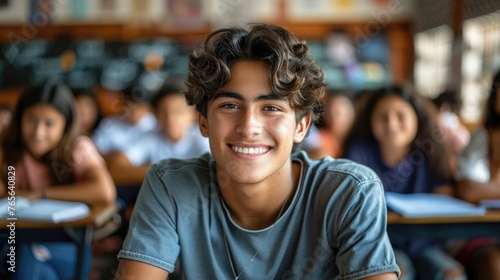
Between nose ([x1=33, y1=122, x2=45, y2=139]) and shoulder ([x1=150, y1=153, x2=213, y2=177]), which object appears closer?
shoulder ([x1=150, y1=153, x2=213, y2=177])

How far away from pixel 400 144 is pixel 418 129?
113 mm

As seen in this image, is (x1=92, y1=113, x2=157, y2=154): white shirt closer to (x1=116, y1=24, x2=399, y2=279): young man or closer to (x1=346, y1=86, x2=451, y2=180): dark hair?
(x1=346, y1=86, x2=451, y2=180): dark hair

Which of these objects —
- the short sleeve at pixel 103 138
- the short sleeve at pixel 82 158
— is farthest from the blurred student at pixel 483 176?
the short sleeve at pixel 103 138

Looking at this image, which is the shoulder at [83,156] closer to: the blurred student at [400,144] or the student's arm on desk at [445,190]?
the blurred student at [400,144]

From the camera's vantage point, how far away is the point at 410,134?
2.73 m

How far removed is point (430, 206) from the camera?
220 cm

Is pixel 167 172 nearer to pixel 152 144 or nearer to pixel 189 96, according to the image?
pixel 189 96

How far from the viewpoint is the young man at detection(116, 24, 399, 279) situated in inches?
51.4

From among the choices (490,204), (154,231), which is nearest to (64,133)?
(154,231)

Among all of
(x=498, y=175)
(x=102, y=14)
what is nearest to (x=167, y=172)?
(x=498, y=175)

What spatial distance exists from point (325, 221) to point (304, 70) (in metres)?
0.34

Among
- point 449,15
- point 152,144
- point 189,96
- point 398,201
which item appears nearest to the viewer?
point 189,96

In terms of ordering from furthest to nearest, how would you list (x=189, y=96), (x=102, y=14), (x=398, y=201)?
(x=102, y=14), (x=398, y=201), (x=189, y=96)

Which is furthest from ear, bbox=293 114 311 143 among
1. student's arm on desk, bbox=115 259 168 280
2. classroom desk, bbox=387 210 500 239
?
classroom desk, bbox=387 210 500 239
